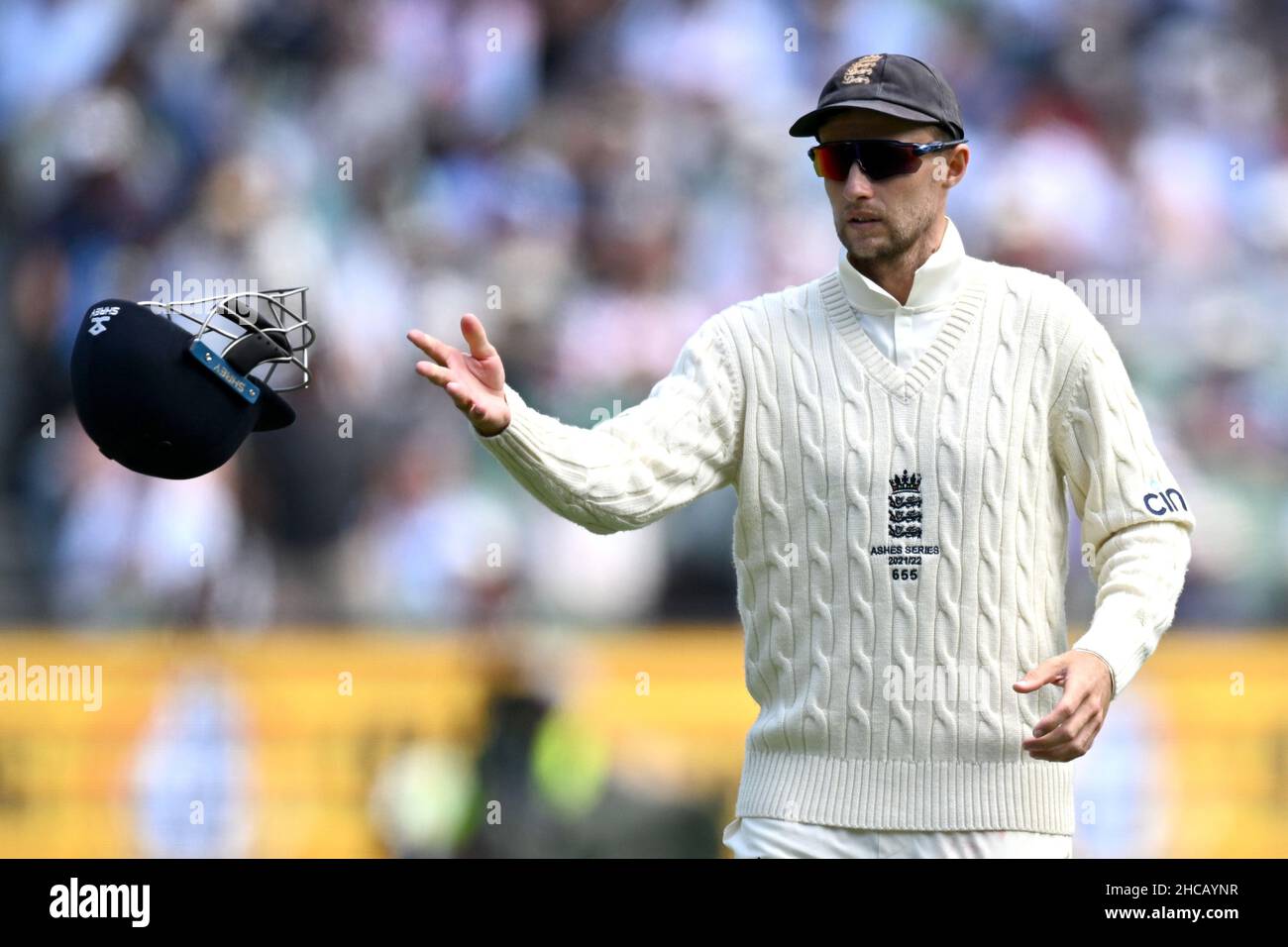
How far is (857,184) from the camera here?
123 inches

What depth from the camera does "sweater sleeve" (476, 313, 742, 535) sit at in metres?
2.98

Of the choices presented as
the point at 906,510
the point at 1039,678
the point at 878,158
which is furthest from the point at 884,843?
the point at 878,158

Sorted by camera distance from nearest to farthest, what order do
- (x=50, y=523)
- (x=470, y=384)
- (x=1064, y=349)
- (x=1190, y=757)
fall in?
(x=470, y=384)
(x=1064, y=349)
(x=1190, y=757)
(x=50, y=523)

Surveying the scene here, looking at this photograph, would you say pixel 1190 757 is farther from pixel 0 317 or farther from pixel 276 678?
pixel 0 317

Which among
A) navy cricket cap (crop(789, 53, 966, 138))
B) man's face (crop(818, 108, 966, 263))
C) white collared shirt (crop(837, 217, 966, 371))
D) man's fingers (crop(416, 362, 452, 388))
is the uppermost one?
navy cricket cap (crop(789, 53, 966, 138))

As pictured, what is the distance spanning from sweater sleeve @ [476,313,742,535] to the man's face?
0.28 metres

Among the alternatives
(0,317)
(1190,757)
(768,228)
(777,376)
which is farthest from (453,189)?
(777,376)

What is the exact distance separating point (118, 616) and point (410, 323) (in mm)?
1419

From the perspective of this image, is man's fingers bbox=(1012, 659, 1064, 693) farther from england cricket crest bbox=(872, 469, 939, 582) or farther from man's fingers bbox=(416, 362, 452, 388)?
man's fingers bbox=(416, 362, 452, 388)

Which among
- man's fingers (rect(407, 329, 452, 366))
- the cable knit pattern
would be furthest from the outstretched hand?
man's fingers (rect(407, 329, 452, 366))

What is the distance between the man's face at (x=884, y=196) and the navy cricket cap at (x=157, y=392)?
100cm

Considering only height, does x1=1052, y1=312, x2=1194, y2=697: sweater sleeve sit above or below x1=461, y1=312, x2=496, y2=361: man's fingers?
below

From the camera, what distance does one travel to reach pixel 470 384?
289cm

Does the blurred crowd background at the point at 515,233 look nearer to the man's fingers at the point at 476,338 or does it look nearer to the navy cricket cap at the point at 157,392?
the navy cricket cap at the point at 157,392
